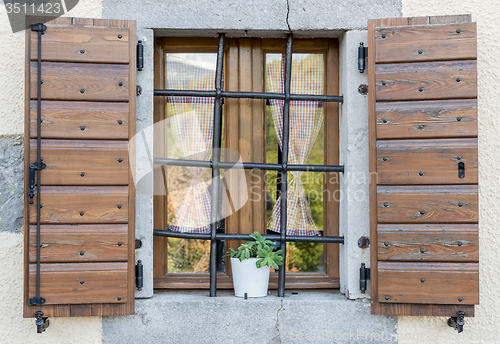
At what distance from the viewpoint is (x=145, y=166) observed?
2.23 metres

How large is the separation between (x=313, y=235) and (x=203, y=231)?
65 cm

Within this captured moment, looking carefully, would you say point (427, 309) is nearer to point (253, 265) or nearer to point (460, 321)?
point (460, 321)

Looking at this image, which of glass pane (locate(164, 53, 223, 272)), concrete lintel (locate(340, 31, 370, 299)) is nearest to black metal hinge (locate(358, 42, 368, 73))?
concrete lintel (locate(340, 31, 370, 299))

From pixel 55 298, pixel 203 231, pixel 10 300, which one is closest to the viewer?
pixel 55 298

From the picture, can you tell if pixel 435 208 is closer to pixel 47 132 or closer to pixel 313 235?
pixel 313 235

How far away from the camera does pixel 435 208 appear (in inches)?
82.6

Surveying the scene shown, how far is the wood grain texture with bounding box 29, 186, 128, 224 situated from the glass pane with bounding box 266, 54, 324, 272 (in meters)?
0.86

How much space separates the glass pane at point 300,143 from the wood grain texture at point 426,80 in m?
0.43

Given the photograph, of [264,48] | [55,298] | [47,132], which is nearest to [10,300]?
[55,298]

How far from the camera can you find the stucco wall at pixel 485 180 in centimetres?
221

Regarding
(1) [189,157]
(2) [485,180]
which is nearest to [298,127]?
(1) [189,157]

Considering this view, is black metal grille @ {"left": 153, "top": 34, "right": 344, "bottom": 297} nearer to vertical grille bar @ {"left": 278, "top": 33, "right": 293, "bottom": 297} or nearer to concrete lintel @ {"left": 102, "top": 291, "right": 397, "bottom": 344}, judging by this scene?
vertical grille bar @ {"left": 278, "top": 33, "right": 293, "bottom": 297}

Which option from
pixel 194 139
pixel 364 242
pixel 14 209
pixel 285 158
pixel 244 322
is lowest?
pixel 244 322

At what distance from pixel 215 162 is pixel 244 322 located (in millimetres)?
889
